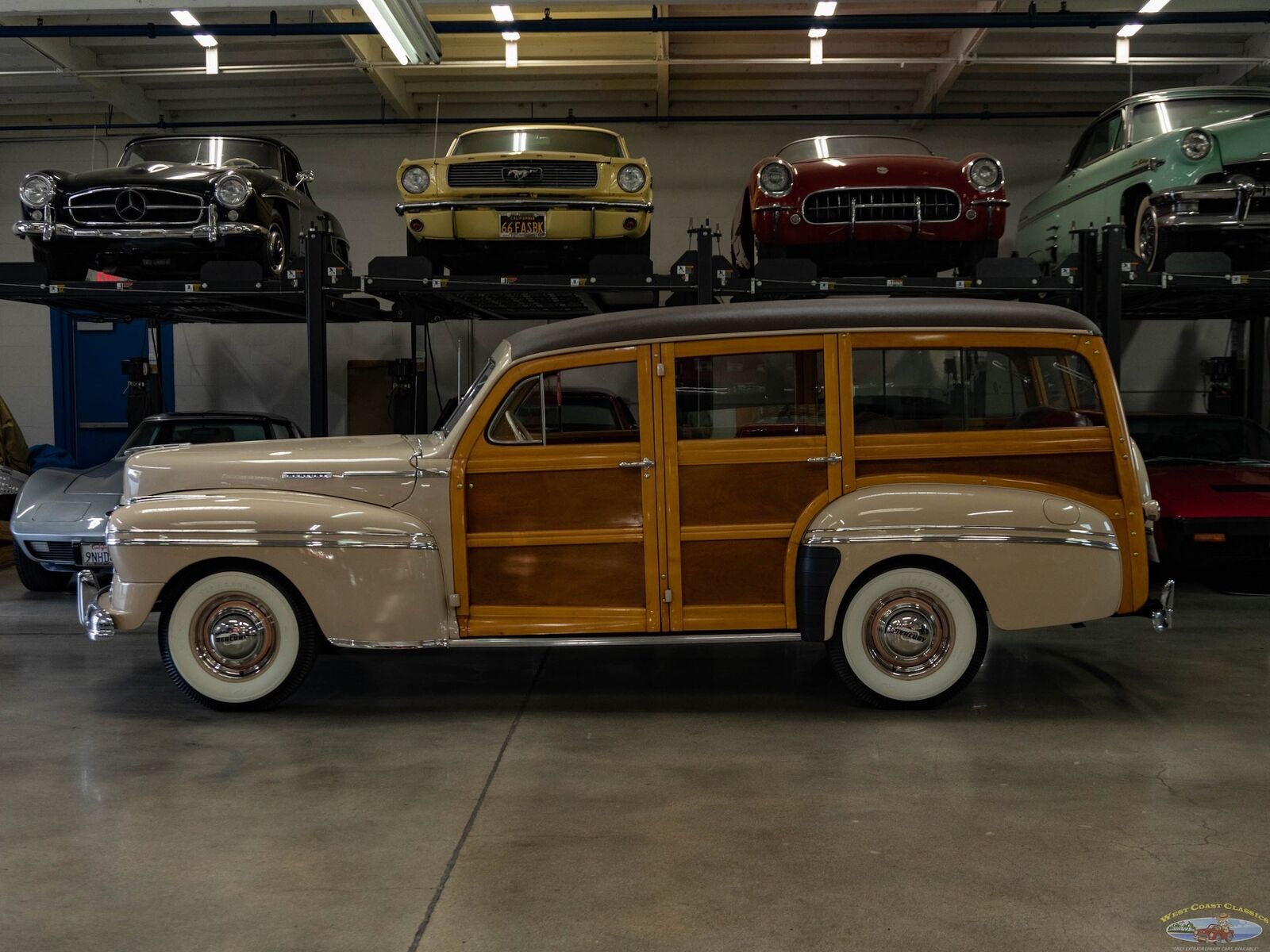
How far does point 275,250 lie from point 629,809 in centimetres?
588

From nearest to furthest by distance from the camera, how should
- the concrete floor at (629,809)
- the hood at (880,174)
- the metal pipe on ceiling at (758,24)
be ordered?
the concrete floor at (629,809) → the hood at (880,174) → the metal pipe on ceiling at (758,24)

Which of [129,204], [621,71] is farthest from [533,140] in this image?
[621,71]

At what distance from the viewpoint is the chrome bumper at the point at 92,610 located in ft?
15.0

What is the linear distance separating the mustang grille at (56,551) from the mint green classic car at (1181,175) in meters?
7.54

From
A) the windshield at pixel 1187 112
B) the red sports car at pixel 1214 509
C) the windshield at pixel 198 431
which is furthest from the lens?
the windshield at pixel 1187 112

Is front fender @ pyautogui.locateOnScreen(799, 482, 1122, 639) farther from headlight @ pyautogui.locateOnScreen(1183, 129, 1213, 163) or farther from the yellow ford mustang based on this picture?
headlight @ pyautogui.locateOnScreen(1183, 129, 1213, 163)

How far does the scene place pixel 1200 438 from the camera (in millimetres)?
8211

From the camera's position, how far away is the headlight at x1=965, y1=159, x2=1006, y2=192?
7.34 m

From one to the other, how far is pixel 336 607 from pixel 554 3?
598cm

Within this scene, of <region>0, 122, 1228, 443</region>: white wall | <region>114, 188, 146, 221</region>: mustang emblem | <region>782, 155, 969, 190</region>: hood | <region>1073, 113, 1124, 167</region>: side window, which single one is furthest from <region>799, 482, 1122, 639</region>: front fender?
<region>0, 122, 1228, 443</region>: white wall

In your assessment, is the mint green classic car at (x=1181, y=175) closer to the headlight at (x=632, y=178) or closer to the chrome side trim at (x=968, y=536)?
the headlight at (x=632, y=178)

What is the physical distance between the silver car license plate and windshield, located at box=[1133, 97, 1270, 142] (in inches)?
329

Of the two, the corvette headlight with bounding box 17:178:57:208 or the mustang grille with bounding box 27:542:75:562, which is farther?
the corvette headlight with bounding box 17:178:57:208

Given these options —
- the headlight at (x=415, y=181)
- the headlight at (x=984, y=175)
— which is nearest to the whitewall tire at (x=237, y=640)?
the headlight at (x=415, y=181)
